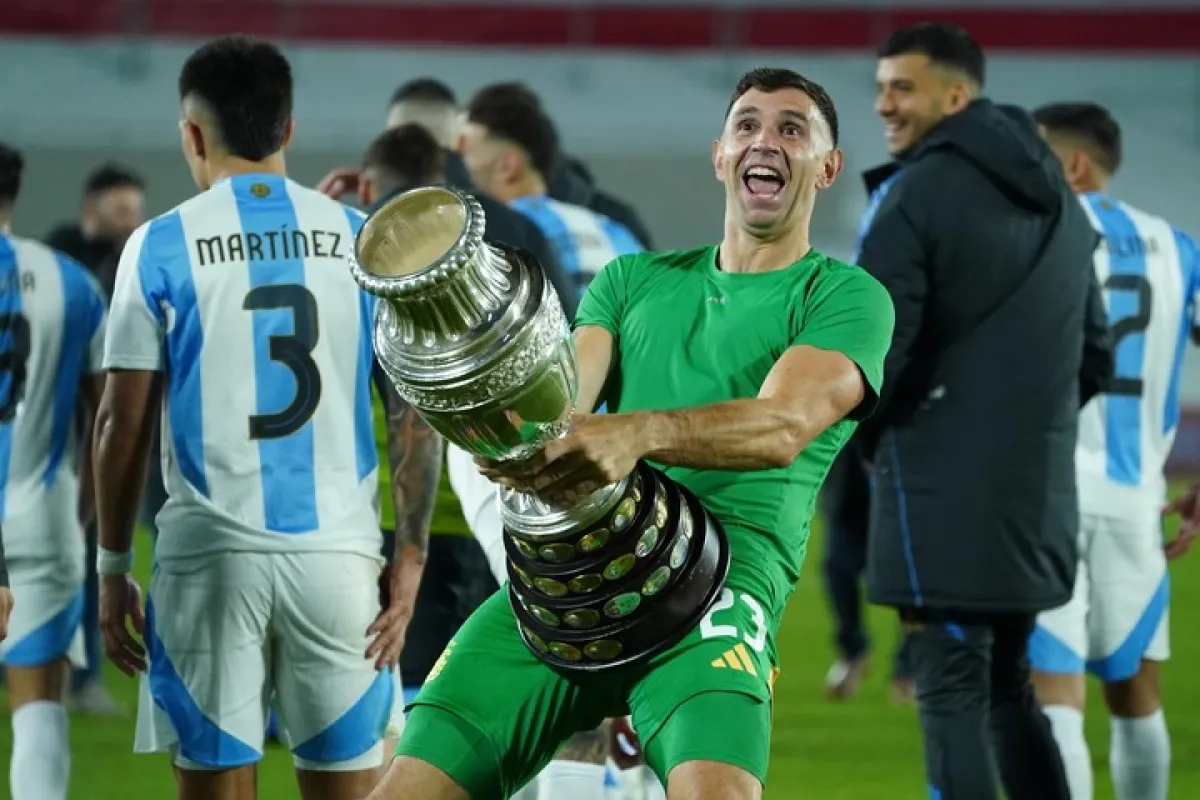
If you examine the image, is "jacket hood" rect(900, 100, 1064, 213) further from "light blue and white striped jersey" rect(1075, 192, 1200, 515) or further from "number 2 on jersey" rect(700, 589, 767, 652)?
"number 2 on jersey" rect(700, 589, 767, 652)

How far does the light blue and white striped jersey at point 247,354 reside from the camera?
12.9 ft

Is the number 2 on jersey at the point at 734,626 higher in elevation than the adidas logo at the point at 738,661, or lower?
higher

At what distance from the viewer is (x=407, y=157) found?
509 cm

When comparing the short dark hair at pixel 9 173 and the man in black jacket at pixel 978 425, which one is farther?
the short dark hair at pixel 9 173

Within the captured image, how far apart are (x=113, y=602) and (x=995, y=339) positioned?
2094 millimetres

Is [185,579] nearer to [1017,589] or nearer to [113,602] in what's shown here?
[113,602]

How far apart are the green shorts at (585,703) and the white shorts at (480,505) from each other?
119 centimetres

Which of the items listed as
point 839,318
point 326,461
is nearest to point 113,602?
point 326,461

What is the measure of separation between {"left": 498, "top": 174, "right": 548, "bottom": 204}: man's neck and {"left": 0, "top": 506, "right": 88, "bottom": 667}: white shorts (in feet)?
6.19

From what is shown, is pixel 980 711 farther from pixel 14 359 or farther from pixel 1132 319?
→ pixel 14 359

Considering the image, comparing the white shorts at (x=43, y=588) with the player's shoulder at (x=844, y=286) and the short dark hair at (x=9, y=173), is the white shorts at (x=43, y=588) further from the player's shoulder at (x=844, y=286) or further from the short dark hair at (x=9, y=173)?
the player's shoulder at (x=844, y=286)

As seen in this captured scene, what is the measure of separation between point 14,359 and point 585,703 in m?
2.25

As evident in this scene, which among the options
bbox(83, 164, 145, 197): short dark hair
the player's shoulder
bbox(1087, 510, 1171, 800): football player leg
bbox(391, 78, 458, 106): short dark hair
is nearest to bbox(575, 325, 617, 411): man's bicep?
the player's shoulder

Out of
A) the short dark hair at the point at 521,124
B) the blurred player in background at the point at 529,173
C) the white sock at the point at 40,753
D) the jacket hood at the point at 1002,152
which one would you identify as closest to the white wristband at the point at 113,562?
the white sock at the point at 40,753
